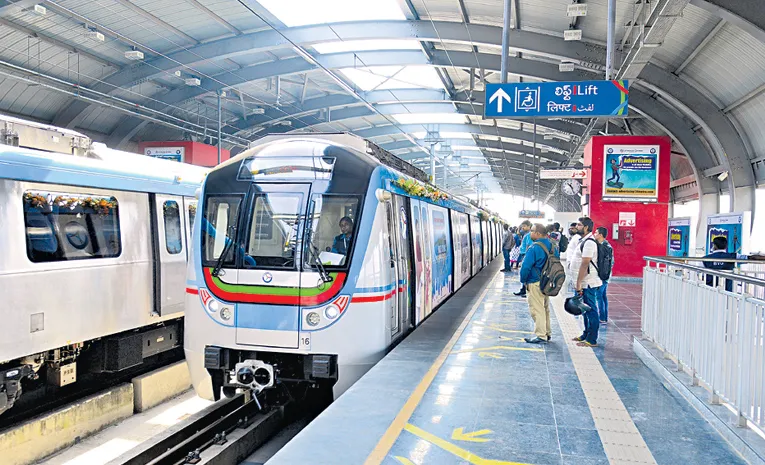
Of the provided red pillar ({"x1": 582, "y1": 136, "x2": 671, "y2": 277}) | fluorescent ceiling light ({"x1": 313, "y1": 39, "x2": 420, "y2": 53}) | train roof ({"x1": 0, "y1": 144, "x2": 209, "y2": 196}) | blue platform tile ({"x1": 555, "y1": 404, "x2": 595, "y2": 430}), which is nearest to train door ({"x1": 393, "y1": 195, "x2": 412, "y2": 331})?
train roof ({"x1": 0, "y1": 144, "x2": 209, "y2": 196})

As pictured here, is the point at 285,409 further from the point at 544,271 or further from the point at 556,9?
the point at 556,9

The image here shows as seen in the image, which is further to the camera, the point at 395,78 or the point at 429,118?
the point at 429,118

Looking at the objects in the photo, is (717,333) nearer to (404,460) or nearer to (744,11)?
(404,460)

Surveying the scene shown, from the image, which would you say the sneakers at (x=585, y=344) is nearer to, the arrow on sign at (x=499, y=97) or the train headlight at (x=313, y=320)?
the train headlight at (x=313, y=320)

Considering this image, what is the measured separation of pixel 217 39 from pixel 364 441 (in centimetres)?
1623

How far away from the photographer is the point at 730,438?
14.5 ft

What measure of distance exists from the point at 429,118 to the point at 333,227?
2350 cm

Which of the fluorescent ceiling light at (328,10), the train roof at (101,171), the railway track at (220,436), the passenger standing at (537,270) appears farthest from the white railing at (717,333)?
the fluorescent ceiling light at (328,10)

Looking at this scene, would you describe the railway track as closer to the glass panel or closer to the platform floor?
the platform floor

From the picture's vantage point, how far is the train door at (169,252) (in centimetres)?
816

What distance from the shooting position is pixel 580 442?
4371 mm

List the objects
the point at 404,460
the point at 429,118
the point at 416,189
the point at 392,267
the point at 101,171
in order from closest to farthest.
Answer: the point at 404,460 < the point at 392,267 < the point at 101,171 < the point at 416,189 < the point at 429,118

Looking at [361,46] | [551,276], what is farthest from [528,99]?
[361,46]

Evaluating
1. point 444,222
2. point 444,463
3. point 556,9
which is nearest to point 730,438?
point 444,463
